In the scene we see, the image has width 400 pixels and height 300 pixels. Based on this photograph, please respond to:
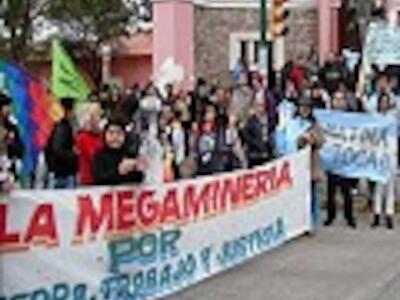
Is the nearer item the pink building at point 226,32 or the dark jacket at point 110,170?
the dark jacket at point 110,170

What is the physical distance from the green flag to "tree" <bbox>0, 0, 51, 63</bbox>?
32.2 meters

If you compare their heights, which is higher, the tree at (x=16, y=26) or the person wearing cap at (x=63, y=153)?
the tree at (x=16, y=26)

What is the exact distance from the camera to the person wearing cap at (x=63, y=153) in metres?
11.6

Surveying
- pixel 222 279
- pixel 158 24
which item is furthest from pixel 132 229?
A: pixel 158 24

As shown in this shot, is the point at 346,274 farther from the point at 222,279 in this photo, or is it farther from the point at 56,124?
the point at 56,124

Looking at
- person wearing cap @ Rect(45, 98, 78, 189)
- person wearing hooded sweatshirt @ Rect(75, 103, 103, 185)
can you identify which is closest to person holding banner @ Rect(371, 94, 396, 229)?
person wearing hooded sweatshirt @ Rect(75, 103, 103, 185)

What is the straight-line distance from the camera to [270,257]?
12.0 metres

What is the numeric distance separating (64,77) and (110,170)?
119 centimetres

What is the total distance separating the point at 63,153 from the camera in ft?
38.1

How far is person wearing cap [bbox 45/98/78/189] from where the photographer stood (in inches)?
456

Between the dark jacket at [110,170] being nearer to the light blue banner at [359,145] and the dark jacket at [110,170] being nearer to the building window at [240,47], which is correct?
the light blue banner at [359,145]

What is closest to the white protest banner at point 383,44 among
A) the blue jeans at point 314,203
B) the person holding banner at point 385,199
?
the person holding banner at point 385,199

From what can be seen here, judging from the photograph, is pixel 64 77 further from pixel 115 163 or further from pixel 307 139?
pixel 307 139

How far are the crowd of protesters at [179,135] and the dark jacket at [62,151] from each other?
0.01 metres
